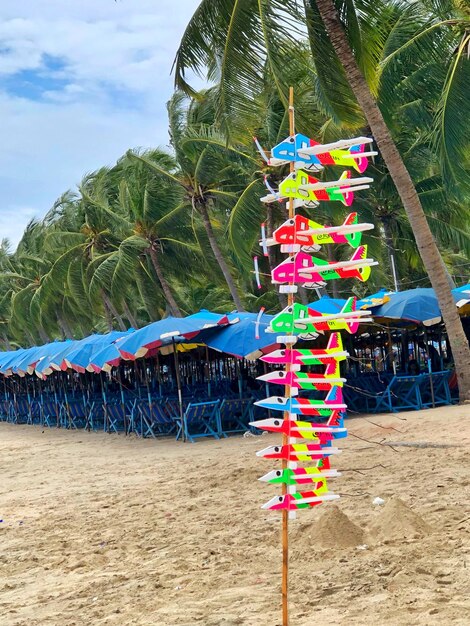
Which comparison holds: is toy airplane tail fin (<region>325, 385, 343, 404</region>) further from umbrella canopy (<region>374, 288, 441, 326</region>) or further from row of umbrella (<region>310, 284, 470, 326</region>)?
umbrella canopy (<region>374, 288, 441, 326</region>)

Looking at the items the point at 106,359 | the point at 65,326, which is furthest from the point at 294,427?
the point at 65,326

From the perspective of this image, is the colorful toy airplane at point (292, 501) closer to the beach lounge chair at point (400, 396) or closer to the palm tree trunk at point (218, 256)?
the beach lounge chair at point (400, 396)

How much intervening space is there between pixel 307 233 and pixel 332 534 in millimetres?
2587

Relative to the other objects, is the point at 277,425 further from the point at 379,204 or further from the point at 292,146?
the point at 379,204

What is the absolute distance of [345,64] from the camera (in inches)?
470

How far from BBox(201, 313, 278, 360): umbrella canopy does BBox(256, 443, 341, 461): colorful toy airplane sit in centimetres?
912

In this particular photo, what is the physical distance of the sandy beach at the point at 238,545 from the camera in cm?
433

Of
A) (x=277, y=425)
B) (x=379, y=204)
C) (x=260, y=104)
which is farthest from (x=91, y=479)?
(x=379, y=204)

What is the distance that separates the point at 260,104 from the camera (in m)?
12.2

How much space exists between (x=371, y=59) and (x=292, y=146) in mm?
9528

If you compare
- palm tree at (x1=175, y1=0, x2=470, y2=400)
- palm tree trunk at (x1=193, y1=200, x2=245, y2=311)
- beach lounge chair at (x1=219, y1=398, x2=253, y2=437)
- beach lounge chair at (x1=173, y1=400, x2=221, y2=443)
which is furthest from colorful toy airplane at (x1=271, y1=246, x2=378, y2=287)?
palm tree trunk at (x1=193, y1=200, x2=245, y2=311)

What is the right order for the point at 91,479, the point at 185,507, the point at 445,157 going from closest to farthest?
the point at 185,507
the point at 91,479
the point at 445,157

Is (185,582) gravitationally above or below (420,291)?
below

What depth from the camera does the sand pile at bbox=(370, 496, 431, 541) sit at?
17.3 feet
